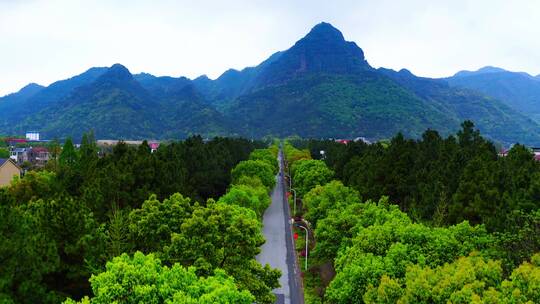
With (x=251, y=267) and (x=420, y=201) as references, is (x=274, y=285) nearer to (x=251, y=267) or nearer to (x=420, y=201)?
(x=251, y=267)

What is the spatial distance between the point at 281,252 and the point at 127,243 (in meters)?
27.3

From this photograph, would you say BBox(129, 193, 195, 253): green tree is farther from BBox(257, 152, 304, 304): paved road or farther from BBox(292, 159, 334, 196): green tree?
BBox(292, 159, 334, 196): green tree

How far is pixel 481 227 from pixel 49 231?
27760 mm

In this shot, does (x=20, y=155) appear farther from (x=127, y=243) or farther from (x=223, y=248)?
(x=223, y=248)

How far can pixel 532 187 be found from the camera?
106 ft

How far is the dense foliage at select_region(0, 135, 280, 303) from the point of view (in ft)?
58.3

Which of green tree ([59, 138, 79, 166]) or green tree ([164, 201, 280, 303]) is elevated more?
green tree ([59, 138, 79, 166])

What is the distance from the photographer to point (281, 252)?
53625 mm

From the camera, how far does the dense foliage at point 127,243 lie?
1777 centimetres

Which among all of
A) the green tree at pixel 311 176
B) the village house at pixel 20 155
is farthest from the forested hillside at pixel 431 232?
the village house at pixel 20 155

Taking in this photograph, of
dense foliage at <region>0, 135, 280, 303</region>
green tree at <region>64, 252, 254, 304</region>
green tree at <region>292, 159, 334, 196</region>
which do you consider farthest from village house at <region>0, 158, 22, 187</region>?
green tree at <region>64, 252, 254, 304</region>

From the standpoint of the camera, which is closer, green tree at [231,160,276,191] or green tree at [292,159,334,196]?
green tree at [292,159,334,196]

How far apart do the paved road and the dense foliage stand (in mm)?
12362

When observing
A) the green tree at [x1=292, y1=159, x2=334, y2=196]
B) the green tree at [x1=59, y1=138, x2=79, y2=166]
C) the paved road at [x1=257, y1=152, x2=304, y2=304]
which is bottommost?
the paved road at [x1=257, y1=152, x2=304, y2=304]
